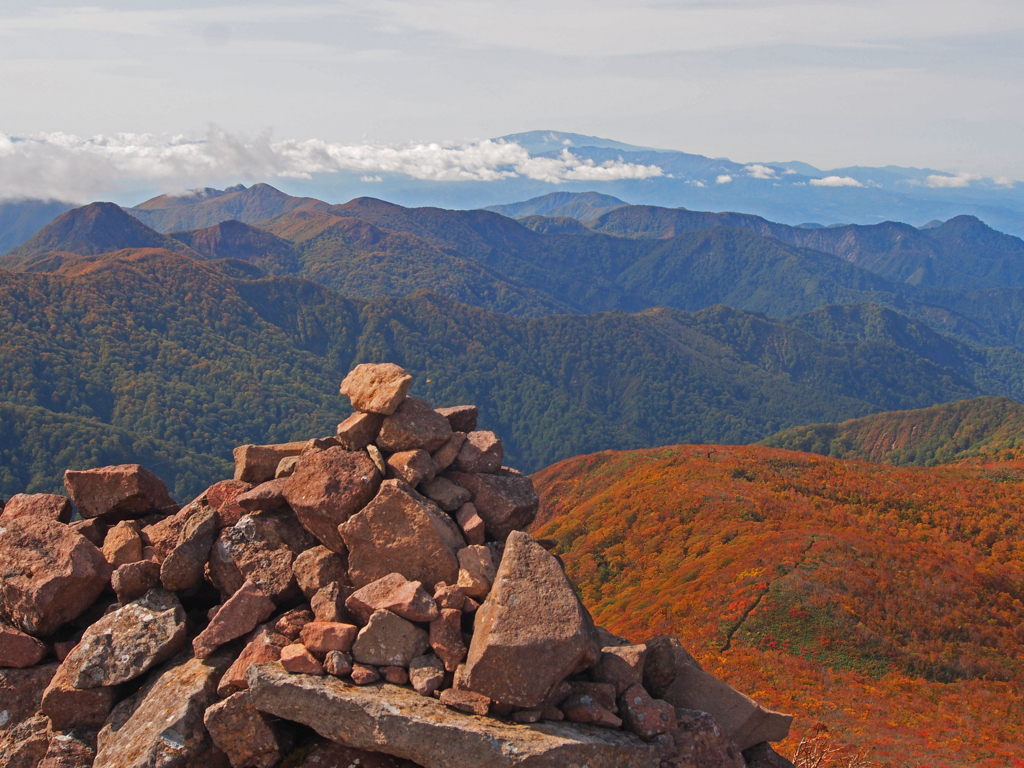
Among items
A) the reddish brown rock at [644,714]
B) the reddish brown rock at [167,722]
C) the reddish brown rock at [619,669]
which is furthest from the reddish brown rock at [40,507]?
the reddish brown rock at [644,714]

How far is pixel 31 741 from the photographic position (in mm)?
13805

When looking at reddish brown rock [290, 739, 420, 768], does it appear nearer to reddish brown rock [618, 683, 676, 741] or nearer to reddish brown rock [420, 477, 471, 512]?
reddish brown rock [618, 683, 676, 741]

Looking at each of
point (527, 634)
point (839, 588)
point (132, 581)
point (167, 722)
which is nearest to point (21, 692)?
point (132, 581)

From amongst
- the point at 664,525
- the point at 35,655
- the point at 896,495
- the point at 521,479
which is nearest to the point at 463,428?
the point at 521,479

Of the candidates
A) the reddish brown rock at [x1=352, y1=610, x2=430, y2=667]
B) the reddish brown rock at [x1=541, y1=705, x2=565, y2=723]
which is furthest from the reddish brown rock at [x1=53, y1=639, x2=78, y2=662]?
the reddish brown rock at [x1=541, y1=705, x2=565, y2=723]

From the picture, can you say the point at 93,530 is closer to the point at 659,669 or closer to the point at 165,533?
the point at 165,533

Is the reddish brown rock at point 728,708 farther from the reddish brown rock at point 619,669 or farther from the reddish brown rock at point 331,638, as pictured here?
the reddish brown rock at point 331,638

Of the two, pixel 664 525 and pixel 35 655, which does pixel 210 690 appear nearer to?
pixel 35 655

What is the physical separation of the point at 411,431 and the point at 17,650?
9.54 metres

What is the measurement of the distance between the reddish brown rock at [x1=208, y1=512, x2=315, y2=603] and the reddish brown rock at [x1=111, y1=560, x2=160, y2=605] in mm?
1259

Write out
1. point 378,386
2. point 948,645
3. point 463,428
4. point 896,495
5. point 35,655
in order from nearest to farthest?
point 35,655
point 378,386
point 463,428
point 948,645
point 896,495

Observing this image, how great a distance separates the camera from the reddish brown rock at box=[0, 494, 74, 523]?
56.9ft

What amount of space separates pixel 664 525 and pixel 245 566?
4942 centimetres

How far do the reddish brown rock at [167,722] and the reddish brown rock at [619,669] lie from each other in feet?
24.2
